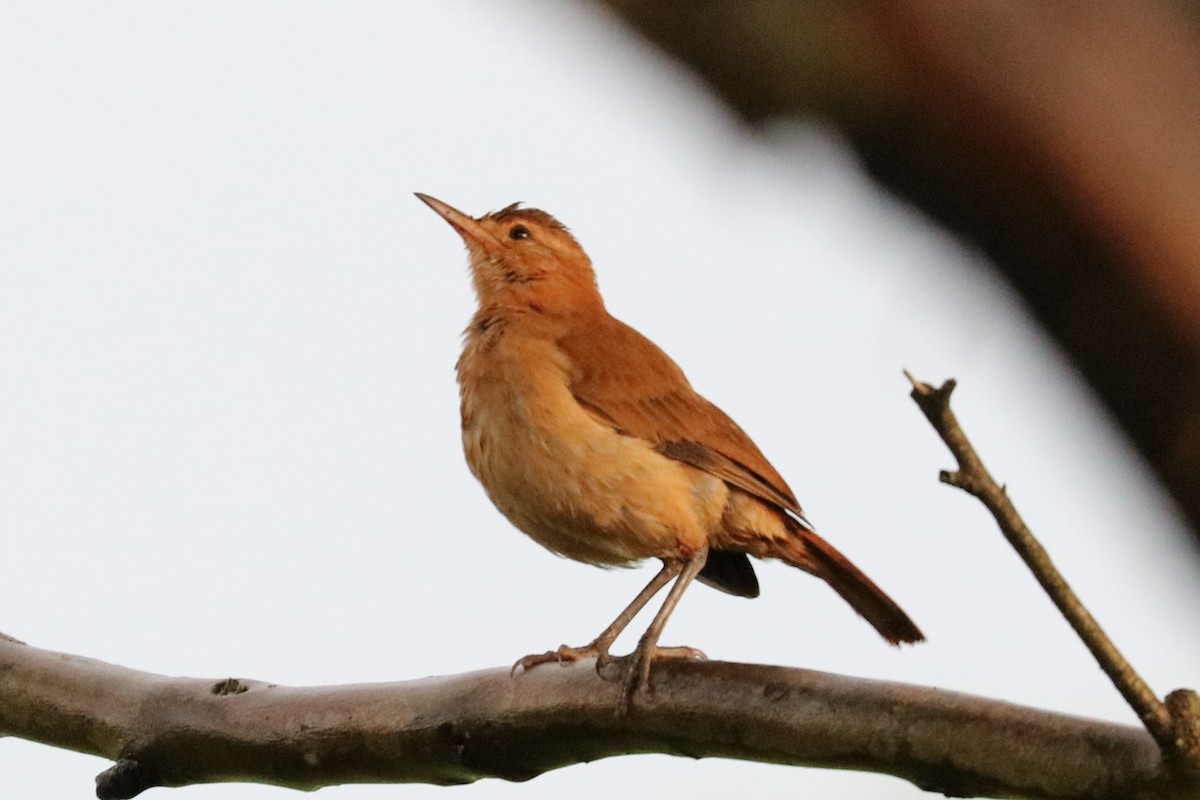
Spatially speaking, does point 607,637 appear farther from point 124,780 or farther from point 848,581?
point 124,780

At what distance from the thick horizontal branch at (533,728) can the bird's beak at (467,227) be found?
1.96 metres

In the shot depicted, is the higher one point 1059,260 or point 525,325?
point 525,325

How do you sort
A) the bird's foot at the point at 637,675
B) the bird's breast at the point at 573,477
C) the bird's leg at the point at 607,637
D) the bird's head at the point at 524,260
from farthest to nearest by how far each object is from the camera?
1. the bird's head at the point at 524,260
2. the bird's breast at the point at 573,477
3. the bird's leg at the point at 607,637
4. the bird's foot at the point at 637,675

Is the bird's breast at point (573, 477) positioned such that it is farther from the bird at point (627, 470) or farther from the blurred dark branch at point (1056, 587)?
the blurred dark branch at point (1056, 587)

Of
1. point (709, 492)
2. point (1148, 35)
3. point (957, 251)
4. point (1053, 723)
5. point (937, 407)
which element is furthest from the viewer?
point (709, 492)

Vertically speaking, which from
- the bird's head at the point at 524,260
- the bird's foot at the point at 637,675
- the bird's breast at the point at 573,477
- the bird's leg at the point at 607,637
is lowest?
the bird's foot at the point at 637,675

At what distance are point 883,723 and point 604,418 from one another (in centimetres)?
183

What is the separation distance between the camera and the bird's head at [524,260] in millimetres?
4781

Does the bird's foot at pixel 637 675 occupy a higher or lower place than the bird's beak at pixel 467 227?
lower

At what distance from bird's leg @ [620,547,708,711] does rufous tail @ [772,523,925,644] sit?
27 cm

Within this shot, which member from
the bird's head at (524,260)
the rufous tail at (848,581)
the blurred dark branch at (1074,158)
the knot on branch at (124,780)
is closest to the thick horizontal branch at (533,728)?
the knot on branch at (124,780)

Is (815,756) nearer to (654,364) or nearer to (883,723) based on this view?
(883,723)

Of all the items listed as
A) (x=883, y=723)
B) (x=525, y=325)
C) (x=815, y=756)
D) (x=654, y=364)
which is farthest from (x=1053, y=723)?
(x=525, y=325)

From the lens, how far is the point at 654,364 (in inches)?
171
